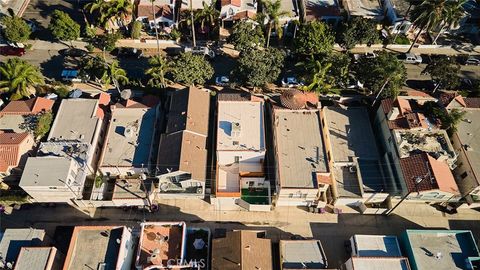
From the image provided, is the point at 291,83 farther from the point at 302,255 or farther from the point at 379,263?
the point at 379,263

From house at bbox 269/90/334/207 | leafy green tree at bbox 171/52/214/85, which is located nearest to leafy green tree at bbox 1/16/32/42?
leafy green tree at bbox 171/52/214/85

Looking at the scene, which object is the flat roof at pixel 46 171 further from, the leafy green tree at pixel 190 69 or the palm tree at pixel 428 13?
the palm tree at pixel 428 13

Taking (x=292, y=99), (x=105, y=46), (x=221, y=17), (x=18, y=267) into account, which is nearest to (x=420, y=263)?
(x=292, y=99)

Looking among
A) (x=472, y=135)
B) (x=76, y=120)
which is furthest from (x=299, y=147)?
(x=76, y=120)

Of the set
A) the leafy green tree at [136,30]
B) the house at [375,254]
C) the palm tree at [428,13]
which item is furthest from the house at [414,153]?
the leafy green tree at [136,30]

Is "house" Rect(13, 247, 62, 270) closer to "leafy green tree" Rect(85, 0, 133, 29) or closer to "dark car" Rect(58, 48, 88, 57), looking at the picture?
"dark car" Rect(58, 48, 88, 57)
